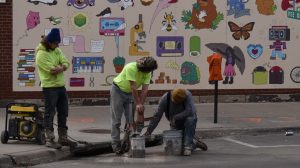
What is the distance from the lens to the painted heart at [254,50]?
16797mm

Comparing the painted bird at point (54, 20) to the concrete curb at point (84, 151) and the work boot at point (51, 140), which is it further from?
the work boot at point (51, 140)

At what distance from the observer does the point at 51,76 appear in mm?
9516

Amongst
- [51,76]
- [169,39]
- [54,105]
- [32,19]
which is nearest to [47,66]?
[51,76]

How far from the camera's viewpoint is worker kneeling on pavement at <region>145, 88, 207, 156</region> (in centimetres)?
973

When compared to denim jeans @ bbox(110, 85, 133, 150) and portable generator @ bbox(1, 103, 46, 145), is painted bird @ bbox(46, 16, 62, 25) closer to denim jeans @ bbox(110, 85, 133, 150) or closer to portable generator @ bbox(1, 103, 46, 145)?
portable generator @ bbox(1, 103, 46, 145)

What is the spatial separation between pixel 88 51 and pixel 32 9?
1.76 meters

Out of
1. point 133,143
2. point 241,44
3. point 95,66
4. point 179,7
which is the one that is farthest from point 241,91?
point 133,143

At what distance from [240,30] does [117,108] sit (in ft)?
25.7

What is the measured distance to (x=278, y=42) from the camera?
17.0m

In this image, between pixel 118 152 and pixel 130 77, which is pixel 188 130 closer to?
pixel 118 152

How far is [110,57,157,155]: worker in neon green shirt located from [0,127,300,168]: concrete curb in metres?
0.61

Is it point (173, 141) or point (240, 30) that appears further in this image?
point (240, 30)

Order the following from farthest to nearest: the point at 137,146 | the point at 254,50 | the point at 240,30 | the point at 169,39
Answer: the point at 254,50
the point at 240,30
the point at 169,39
the point at 137,146

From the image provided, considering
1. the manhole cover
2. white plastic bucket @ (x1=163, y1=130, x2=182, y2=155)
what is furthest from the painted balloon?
white plastic bucket @ (x1=163, y1=130, x2=182, y2=155)
